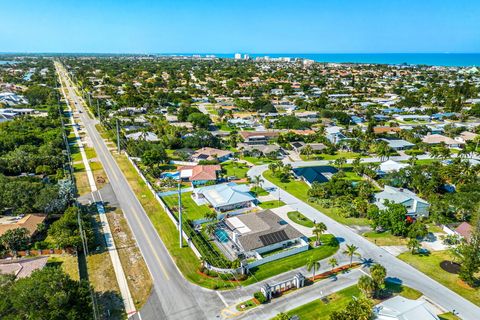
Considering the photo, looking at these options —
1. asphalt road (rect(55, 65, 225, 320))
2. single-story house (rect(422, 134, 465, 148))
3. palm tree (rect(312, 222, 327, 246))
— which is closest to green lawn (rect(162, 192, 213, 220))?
asphalt road (rect(55, 65, 225, 320))

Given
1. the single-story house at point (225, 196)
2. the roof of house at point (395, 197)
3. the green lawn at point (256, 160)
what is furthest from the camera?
the green lawn at point (256, 160)

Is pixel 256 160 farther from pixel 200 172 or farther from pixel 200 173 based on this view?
pixel 200 173

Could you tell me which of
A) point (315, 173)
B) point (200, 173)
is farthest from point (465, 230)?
point (200, 173)

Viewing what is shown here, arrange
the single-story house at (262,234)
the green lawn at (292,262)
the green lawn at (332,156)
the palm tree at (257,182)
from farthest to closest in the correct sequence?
1. the green lawn at (332,156)
2. the palm tree at (257,182)
3. the single-story house at (262,234)
4. the green lawn at (292,262)

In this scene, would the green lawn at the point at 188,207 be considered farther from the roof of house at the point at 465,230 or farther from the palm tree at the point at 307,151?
the roof of house at the point at 465,230

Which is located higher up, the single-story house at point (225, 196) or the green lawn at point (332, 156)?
the green lawn at point (332, 156)

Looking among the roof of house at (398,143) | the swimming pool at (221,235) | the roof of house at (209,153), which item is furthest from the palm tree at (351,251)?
the roof of house at (398,143)

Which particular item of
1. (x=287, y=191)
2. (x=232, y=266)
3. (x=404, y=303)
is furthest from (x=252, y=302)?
(x=287, y=191)

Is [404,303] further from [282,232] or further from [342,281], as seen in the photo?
[282,232]
